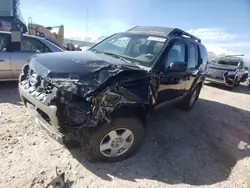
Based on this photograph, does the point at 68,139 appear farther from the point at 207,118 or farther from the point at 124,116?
the point at 207,118

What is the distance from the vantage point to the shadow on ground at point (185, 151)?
2.80 meters

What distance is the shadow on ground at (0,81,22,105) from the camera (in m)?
4.72

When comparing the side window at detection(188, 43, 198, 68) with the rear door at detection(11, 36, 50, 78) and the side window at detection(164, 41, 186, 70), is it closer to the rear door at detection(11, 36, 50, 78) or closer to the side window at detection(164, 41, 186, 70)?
the side window at detection(164, 41, 186, 70)

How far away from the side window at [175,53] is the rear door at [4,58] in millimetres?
4385

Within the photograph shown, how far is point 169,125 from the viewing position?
4.43 meters

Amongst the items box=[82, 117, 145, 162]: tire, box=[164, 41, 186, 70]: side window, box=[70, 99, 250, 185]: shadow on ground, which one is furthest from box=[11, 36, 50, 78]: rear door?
box=[82, 117, 145, 162]: tire

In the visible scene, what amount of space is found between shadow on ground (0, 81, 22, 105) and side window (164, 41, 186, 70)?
3.53m

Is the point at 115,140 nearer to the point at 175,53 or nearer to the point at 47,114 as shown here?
the point at 47,114

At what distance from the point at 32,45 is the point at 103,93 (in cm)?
455

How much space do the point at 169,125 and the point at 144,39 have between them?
1989 millimetres

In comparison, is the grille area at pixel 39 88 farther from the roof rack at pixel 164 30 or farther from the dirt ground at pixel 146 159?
the roof rack at pixel 164 30

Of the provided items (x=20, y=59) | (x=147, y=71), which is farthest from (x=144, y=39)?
(x=20, y=59)

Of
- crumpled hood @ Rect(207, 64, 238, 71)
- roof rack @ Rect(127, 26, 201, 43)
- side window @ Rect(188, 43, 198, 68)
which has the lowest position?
crumpled hood @ Rect(207, 64, 238, 71)

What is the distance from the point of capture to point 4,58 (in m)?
5.31
